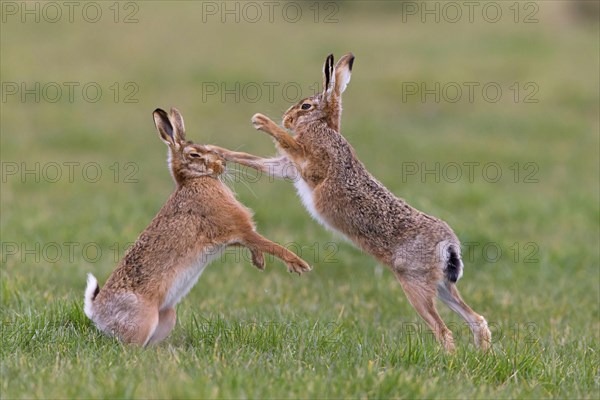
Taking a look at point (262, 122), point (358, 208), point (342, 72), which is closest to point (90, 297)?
point (262, 122)

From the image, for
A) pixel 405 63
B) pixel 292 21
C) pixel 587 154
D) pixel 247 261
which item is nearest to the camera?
pixel 247 261

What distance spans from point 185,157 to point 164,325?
1.21 meters

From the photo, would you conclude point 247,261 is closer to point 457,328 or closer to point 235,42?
point 457,328

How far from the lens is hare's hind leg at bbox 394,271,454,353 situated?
6.07 m

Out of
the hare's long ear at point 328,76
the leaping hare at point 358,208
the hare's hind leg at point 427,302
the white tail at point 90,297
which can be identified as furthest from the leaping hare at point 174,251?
the hare's long ear at point 328,76

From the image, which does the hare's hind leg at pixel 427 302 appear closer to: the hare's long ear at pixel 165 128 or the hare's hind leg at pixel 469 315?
the hare's hind leg at pixel 469 315

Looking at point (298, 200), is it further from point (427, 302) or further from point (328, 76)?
point (427, 302)

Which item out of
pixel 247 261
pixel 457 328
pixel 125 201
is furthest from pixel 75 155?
pixel 457 328

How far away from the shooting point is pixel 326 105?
6.93 meters

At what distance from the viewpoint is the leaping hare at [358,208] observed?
242 inches

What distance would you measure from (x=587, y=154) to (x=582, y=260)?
6817 mm

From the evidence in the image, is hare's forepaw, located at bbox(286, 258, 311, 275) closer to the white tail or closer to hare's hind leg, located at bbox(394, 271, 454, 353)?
hare's hind leg, located at bbox(394, 271, 454, 353)

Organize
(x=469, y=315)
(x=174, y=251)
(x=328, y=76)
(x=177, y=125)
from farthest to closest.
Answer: (x=328, y=76)
(x=177, y=125)
(x=469, y=315)
(x=174, y=251)

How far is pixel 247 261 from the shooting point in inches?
397
